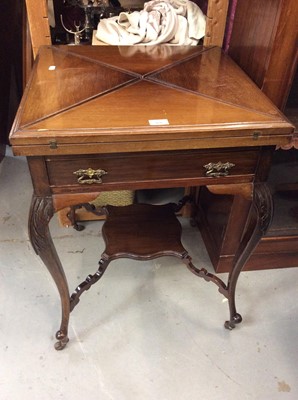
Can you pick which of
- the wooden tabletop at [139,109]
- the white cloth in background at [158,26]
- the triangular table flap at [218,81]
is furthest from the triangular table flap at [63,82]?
the white cloth in background at [158,26]

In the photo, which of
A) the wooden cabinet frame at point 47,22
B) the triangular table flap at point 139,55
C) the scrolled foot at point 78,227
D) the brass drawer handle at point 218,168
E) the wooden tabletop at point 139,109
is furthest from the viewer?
the scrolled foot at point 78,227

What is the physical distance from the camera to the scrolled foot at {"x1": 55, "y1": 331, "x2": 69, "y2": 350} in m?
1.15

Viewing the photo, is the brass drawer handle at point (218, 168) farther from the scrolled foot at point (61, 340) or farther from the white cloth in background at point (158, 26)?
the scrolled foot at point (61, 340)

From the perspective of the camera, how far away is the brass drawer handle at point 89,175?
0.79 m

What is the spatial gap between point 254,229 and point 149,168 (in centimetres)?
37

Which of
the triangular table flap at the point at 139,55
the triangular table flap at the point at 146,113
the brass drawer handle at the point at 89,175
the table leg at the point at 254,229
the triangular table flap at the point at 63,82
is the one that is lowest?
the table leg at the point at 254,229

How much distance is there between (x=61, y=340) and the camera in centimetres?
115

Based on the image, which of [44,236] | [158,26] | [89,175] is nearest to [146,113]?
[89,175]

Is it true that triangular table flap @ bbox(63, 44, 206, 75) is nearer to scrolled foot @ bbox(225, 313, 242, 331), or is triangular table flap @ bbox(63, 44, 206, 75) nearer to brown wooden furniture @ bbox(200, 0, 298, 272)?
brown wooden furniture @ bbox(200, 0, 298, 272)

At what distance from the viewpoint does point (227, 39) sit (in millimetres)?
1237

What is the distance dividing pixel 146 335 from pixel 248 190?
2.07 feet

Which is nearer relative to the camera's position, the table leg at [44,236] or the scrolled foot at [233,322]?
the table leg at [44,236]

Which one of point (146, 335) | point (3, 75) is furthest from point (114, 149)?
point (3, 75)

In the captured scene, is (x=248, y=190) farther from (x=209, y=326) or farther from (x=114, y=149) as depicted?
(x=209, y=326)
